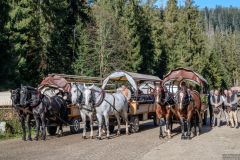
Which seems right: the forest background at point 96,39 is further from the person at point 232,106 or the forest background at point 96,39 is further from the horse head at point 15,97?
the horse head at point 15,97

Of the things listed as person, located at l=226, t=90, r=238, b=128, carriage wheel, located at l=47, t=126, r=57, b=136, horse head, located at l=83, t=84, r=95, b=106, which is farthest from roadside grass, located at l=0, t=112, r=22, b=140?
person, located at l=226, t=90, r=238, b=128

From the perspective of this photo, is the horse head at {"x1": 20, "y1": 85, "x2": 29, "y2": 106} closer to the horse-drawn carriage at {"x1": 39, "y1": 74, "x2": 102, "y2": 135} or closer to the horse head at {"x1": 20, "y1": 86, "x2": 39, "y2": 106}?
the horse head at {"x1": 20, "y1": 86, "x2": 39, "y2": 106}

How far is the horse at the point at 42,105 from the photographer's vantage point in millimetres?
20288

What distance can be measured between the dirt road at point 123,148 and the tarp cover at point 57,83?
281cm

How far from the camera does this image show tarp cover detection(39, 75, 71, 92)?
77.5ft

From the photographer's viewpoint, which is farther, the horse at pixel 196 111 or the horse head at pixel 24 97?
the horse at pixel 196 111

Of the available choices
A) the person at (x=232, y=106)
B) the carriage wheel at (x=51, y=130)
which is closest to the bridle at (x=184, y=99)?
the carriage wheel at (x=51, y=130)

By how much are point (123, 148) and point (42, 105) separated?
4.90 m

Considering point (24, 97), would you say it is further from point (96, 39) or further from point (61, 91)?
point (96, 39)

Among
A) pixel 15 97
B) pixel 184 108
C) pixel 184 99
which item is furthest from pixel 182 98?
pixel 15 97

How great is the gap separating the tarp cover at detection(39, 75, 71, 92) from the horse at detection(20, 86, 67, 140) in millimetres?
1437

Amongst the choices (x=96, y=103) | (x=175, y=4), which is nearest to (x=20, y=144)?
(x=96, y=103)

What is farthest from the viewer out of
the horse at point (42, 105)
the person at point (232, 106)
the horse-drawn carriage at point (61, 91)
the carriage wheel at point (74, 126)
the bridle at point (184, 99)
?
the person at point (232, 106)

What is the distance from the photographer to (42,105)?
20.7 meters
